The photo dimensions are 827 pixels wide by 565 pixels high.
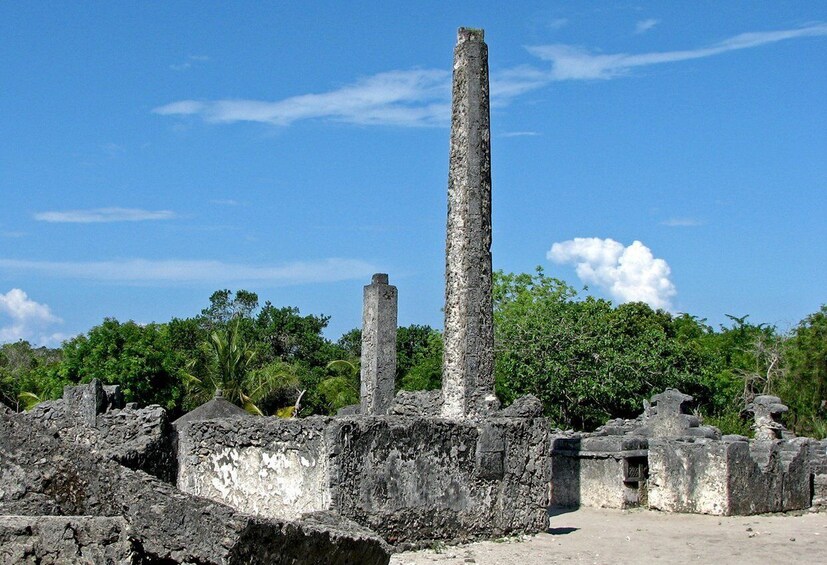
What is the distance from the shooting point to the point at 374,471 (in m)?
11.3

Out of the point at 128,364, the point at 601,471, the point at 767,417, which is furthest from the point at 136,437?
the point at 128,364

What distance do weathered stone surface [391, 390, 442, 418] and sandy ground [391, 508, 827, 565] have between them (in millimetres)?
2362

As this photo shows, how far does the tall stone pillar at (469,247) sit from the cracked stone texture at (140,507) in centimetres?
930

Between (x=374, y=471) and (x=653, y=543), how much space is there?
12.7 ft

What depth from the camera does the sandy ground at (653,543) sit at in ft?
38.0

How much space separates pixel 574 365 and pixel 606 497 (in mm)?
11098

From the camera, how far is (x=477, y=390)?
15.7 m

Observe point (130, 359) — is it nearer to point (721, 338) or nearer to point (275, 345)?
point (275, 345)

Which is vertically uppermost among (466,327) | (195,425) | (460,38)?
(460,38)

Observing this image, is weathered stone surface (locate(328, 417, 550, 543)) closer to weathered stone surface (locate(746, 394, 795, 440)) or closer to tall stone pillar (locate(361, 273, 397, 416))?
tall stone pillar (locate(361, 273, 397, 416))

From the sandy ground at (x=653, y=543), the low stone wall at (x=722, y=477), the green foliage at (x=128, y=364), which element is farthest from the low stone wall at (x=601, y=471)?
the green foliage at (x=128, y=364)

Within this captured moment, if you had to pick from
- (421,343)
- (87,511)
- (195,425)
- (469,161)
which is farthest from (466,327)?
(421,343)

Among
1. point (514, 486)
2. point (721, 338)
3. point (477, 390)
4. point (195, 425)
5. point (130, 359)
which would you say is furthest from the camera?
point (721, 338)

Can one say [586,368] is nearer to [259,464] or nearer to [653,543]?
[653,543]
